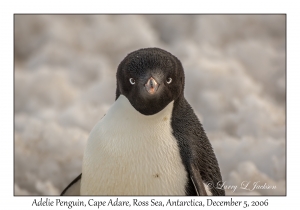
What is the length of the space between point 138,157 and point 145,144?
0.14ft

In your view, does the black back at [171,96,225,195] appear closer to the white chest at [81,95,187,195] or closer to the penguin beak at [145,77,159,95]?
the white chest at [81,95,187,195]

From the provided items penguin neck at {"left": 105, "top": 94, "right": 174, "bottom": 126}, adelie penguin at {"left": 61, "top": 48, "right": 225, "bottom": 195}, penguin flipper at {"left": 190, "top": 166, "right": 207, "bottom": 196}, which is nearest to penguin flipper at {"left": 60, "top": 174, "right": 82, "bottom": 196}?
adelie penguin at {"left": 61, "top": 48, "right": 225, "bottom": 195}

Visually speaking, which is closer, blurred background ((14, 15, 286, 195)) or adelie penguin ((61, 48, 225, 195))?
adelie penguin ((61, 48, 225, 195))

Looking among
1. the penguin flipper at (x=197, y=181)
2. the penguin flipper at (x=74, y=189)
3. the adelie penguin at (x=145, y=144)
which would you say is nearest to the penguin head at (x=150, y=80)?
the adelie penguin at (x=145, y=144)

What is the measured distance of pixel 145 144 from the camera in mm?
1470

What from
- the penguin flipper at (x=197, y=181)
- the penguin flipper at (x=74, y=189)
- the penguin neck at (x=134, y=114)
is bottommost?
the penguin flipper at (x=74, y=189)

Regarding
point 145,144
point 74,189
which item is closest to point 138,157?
point 145,144

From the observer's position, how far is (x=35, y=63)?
132 inches

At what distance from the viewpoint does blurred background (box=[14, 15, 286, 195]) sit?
90.1 inches

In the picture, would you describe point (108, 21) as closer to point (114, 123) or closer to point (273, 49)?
point (273, 49)

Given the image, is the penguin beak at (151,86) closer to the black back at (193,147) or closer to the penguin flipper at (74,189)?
the black back at (193,147)

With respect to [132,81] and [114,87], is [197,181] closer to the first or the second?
[132,81]

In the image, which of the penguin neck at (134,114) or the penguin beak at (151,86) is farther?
the penguin neck at (134,114)

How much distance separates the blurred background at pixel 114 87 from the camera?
2289 mm
